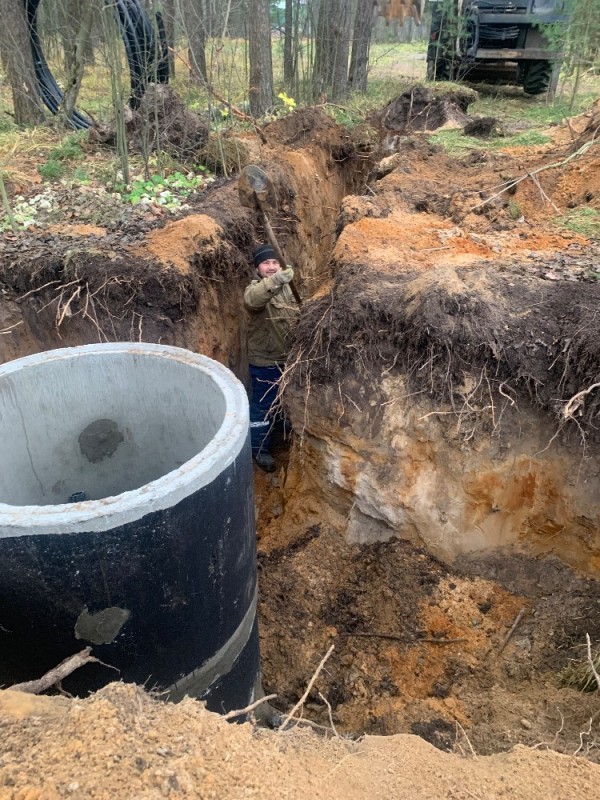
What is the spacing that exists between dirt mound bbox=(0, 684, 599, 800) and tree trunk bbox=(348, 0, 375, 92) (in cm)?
1346

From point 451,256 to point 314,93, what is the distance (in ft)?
29.7

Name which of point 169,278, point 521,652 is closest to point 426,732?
point 521,652

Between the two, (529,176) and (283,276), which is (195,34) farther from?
(529,176)

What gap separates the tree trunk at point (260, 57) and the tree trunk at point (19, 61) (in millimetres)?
3461

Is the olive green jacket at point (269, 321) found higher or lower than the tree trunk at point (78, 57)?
lower

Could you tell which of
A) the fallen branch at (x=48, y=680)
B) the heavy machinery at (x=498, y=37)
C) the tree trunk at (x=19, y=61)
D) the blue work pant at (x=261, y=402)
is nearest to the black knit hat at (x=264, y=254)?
the blue work pant at (x=261, y=402)

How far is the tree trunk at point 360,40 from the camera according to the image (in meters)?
12.3

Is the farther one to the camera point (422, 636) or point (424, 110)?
point (424, 110)

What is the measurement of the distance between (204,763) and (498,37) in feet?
50.2

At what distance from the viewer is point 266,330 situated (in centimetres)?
578

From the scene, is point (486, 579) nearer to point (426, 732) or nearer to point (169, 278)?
point (426, 732)

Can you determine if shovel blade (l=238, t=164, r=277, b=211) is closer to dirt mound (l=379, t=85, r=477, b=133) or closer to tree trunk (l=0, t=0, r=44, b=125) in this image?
tree trunk (l=0, t=0, r=44, b=125)

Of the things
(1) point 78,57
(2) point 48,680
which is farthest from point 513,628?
(1) point 78,57

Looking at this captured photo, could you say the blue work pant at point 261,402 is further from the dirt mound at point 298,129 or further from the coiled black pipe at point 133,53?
the dirt mound at point 298,129
